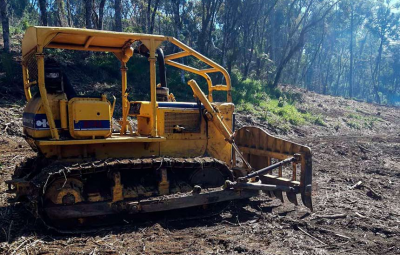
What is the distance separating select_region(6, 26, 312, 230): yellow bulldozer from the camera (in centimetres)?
553

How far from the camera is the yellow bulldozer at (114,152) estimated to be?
5.53 metres

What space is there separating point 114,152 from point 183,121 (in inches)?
56.7

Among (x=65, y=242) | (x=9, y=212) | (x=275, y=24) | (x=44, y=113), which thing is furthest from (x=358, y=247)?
(x=275, y=24)

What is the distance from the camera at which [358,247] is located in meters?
5.36

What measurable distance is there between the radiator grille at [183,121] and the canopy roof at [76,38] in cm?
140

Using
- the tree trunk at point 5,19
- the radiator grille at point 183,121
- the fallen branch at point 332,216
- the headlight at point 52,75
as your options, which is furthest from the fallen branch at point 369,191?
the tree trunk at point 5,19

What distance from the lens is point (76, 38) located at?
249 inches

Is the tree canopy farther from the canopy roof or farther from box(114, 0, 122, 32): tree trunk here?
the canopy roof

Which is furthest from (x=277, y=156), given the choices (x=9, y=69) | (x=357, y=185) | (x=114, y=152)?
(x=9, y=69)

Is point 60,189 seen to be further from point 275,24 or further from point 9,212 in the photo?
point 275,24

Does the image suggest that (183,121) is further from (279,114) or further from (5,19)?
(279,114)

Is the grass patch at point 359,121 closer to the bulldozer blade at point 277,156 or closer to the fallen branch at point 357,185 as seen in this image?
the fallen branch at point 357,185

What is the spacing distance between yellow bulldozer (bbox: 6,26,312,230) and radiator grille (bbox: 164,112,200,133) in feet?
0.06

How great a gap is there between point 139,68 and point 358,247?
16.6m
